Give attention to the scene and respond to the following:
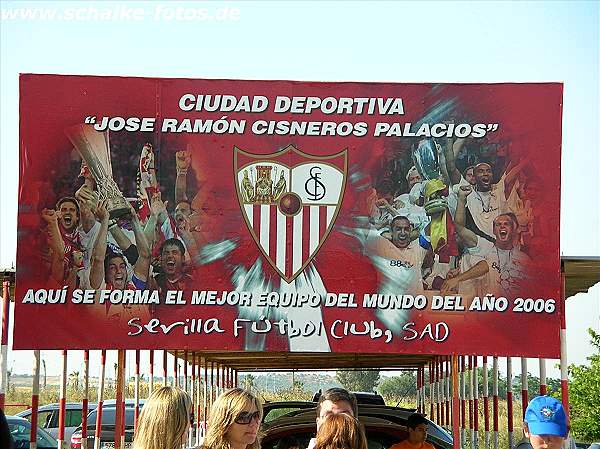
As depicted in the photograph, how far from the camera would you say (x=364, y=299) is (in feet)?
35.1

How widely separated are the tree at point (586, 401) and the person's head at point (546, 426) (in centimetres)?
2784

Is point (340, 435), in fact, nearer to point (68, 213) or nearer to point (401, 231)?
point (401, 231)

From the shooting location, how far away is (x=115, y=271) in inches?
424

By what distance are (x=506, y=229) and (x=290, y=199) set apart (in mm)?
2167

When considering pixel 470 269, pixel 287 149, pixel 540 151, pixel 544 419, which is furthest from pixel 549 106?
pixel 544 419

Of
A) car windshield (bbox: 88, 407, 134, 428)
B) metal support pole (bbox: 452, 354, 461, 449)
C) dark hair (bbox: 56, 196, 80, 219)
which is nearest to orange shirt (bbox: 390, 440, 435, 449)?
metal support pole (bbox: 452, 354, 461, 449)

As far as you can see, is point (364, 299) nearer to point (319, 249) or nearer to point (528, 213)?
point (319, 249)

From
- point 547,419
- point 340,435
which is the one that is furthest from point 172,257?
point 547,419

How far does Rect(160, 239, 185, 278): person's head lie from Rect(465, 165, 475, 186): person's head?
9.54ft

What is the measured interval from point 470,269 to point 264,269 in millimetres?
2036

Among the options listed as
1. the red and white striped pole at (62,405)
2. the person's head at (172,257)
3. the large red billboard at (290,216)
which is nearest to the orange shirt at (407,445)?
the large red billboard at (290,216)

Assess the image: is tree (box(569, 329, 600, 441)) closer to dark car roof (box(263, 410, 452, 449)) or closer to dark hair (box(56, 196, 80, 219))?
dark car roof (box(263, 410, 452, 449))

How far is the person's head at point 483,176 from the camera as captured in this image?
10773 millimetres

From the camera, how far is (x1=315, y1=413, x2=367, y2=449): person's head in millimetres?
6016
